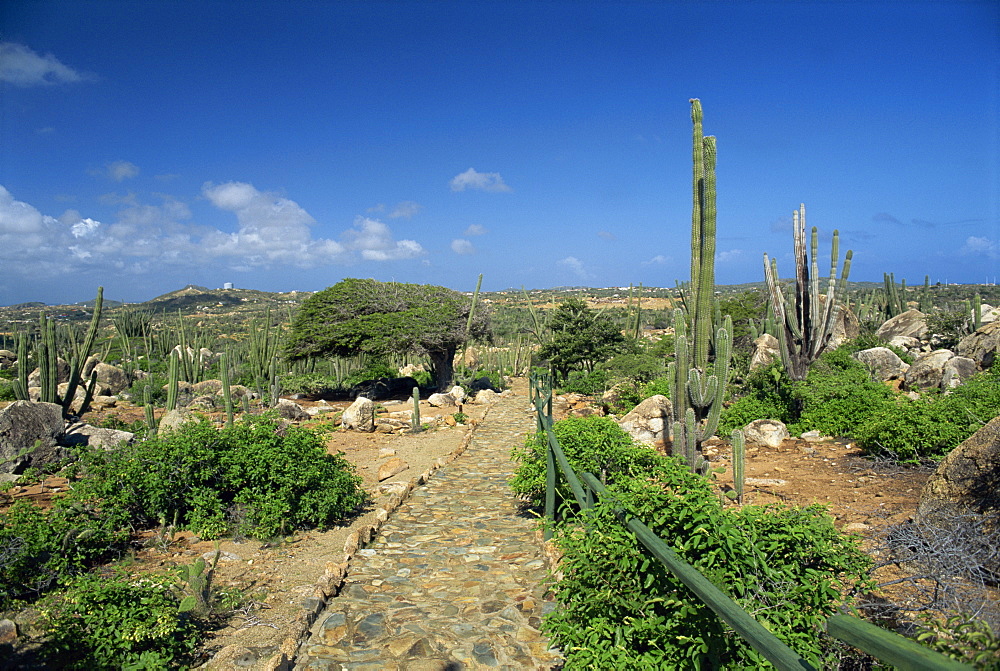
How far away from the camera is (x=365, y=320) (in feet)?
66.3

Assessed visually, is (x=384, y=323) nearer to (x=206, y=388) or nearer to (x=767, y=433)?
(x=206, y=388)

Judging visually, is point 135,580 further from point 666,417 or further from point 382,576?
point 666,417

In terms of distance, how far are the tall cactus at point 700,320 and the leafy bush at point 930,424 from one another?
2.40 metres

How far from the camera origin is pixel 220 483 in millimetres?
7219

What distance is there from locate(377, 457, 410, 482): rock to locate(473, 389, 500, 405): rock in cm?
861

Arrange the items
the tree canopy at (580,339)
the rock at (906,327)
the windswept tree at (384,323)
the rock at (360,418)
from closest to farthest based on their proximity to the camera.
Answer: the rock at (360,418)
the windswept tree at (384,323)
the tree canopy at (580,339)
the rock at (906,327)

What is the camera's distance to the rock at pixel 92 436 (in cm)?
1187

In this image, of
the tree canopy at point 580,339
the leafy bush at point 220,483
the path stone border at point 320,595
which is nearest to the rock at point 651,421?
the path stone border at point 320,595

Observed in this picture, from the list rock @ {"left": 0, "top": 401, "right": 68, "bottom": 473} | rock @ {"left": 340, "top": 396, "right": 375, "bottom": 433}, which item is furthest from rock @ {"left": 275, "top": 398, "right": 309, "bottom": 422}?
rock @ {"left": 0, "top": 401, "right": 68, "bottom": 473}

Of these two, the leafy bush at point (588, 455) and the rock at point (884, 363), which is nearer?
the leafy bush at point (588, 455)

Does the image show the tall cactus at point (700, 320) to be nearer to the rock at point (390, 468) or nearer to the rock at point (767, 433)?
the rock at point (767, 433)

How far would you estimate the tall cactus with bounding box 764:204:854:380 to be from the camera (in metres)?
13.2

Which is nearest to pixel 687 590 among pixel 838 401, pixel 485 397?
pixel 838 401

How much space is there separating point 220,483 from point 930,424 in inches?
385
